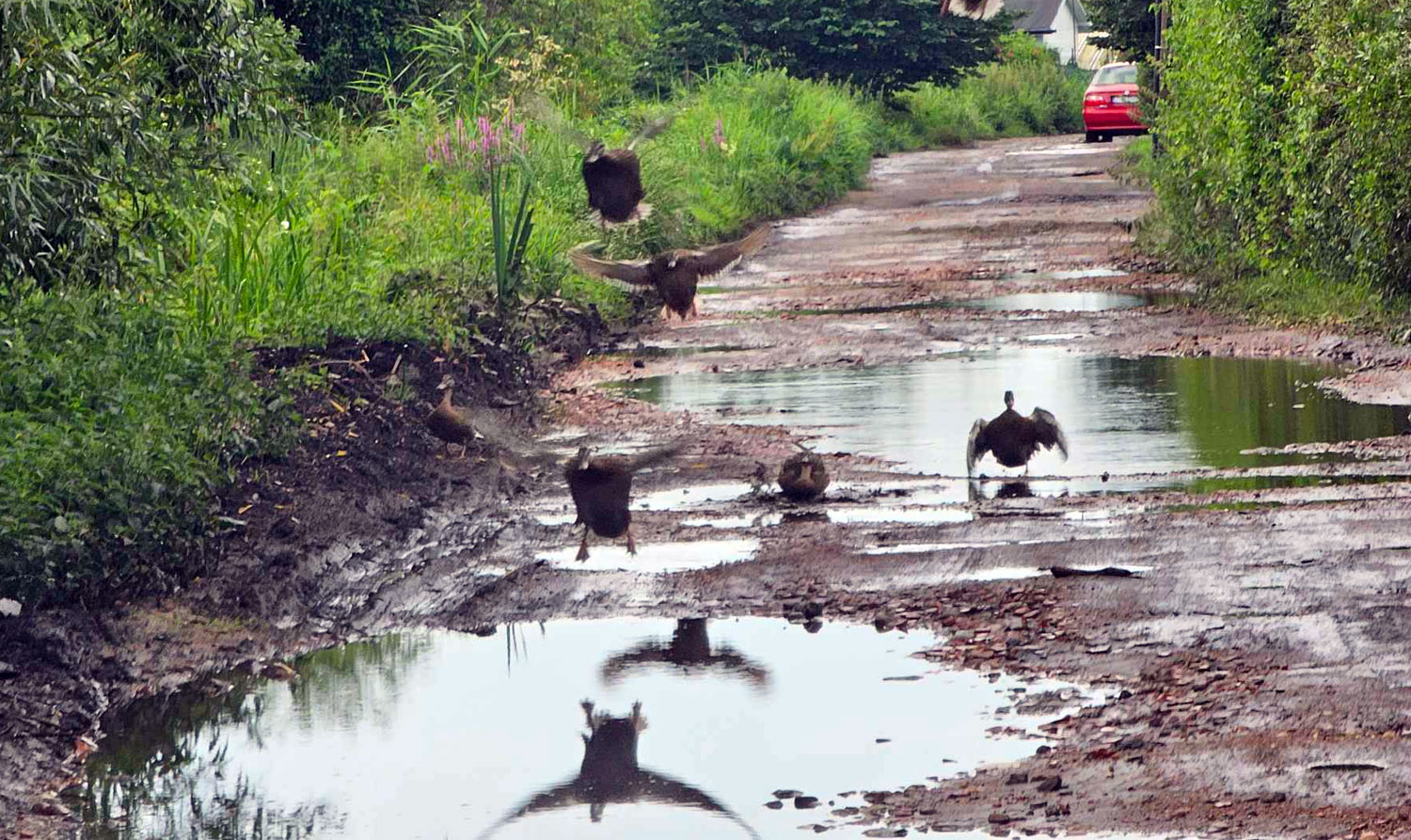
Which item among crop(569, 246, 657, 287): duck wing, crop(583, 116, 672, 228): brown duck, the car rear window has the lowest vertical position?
crop(569, 246, 657, 287): duck wing

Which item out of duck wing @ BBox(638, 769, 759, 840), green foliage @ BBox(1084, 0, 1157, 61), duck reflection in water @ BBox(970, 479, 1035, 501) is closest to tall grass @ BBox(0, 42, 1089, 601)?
duck wing @ BBox(638, 769, 759, 840)

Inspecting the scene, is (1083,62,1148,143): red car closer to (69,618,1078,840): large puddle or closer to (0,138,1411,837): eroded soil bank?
(0,138,1411,837): eroded soil bank

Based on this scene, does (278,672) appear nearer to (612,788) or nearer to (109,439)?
(109,439)

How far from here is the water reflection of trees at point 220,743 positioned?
604cm

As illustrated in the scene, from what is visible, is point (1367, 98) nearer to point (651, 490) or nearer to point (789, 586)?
point (651, 490)

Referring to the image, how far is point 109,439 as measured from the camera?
8250 millimetres

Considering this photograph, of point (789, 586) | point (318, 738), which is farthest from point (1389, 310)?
point (318, 738)

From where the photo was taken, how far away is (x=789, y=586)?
27.5ft

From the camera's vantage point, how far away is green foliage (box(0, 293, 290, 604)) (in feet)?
24.7

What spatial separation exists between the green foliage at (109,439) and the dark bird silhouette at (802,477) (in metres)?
2.32

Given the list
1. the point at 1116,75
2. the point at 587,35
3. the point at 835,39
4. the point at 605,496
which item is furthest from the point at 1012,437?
the point at 1116,75

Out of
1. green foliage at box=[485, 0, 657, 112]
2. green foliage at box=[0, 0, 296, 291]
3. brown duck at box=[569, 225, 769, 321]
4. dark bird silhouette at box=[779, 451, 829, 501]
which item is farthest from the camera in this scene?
green foliage at box=[485, 0, 657, 112]

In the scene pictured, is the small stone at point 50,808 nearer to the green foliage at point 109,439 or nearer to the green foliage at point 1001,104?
the green foliage at point 109,439

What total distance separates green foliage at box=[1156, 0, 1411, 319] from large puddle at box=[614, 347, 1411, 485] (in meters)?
1.37
